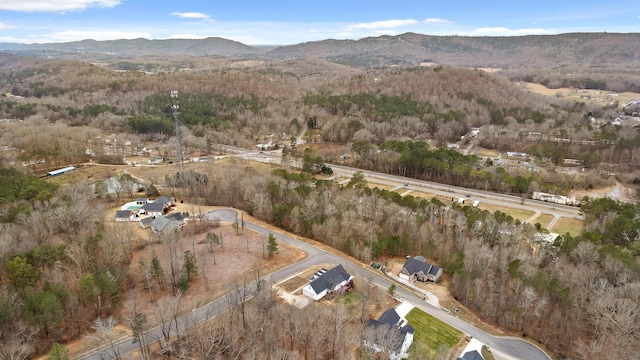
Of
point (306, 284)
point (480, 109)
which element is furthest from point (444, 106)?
point (306, 284)

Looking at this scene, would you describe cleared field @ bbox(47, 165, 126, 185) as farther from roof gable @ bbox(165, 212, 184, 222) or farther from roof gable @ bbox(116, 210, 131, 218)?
roof gable @ bbox(165, 212, 184, 222)

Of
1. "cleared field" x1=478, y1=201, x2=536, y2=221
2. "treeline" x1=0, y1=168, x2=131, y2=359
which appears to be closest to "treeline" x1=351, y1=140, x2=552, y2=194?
"cleared field" x1=478, y1=201, x2=536, y2=221

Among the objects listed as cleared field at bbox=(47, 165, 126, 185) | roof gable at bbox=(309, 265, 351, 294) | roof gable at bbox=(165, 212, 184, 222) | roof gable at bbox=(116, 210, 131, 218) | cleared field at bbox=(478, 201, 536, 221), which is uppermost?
roof gable at bbox=(309, 265, 351, 294)

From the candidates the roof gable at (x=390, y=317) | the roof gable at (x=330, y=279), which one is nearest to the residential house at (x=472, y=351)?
the roof gable at (x=390, y=317)

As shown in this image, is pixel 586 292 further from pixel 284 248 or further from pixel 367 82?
pixel 367 82

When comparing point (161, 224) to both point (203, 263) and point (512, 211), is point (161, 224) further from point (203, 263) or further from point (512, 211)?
point (512, 211)

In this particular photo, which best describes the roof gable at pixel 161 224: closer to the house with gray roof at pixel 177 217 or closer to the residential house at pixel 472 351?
the house with gray roof at pixel 177 217
